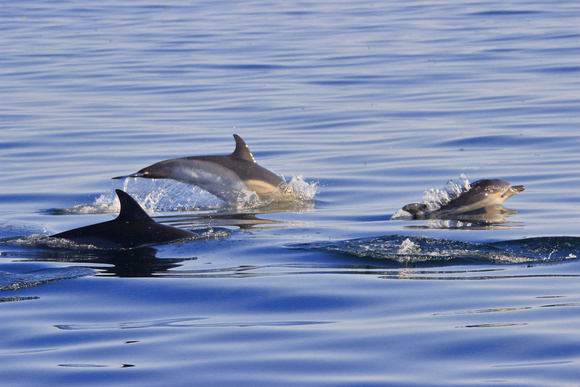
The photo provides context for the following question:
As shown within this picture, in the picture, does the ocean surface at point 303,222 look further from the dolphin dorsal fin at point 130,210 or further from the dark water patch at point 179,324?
the dolphin dorsal fin at point 130,210

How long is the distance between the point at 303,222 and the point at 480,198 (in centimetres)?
235

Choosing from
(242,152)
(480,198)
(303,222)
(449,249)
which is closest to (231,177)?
(242,152)

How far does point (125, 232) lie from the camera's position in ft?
32.3

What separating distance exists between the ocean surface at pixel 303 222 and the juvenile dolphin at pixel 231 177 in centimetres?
24

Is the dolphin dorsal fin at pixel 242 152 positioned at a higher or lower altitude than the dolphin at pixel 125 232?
higher

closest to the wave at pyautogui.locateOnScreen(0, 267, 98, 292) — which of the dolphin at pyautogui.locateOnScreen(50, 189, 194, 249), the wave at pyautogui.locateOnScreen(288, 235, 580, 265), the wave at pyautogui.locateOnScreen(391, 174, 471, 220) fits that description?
the dolphin at pyautogui.locateOnScreen(50, 189, 194, 249)

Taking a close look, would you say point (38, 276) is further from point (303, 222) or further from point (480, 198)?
point (480, 198)

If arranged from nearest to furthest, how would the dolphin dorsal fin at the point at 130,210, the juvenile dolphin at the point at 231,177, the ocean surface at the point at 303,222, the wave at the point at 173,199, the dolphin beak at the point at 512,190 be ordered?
the ocean surface at the point at 303,222 < the dolphin dorsal fin at the point at 130,210 < the dolphin beak at the point at 512,190 < the wave at the point at 173,199 < the juvenile dolphin at the point at 231,177

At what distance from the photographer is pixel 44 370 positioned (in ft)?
19.9

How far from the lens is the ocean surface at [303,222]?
6.32 meters

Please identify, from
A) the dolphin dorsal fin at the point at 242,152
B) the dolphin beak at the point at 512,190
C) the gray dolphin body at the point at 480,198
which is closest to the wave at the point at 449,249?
the gray dolphin body at the point at 480,198

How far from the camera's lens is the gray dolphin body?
486 inches

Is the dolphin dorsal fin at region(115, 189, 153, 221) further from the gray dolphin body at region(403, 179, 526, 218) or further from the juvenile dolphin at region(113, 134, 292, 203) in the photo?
the juvenile dolphin at region(113, 134, 292, 203)

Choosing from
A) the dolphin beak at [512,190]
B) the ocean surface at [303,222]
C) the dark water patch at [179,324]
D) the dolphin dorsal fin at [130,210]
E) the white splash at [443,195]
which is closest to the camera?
the ocean surface at [303,222]
